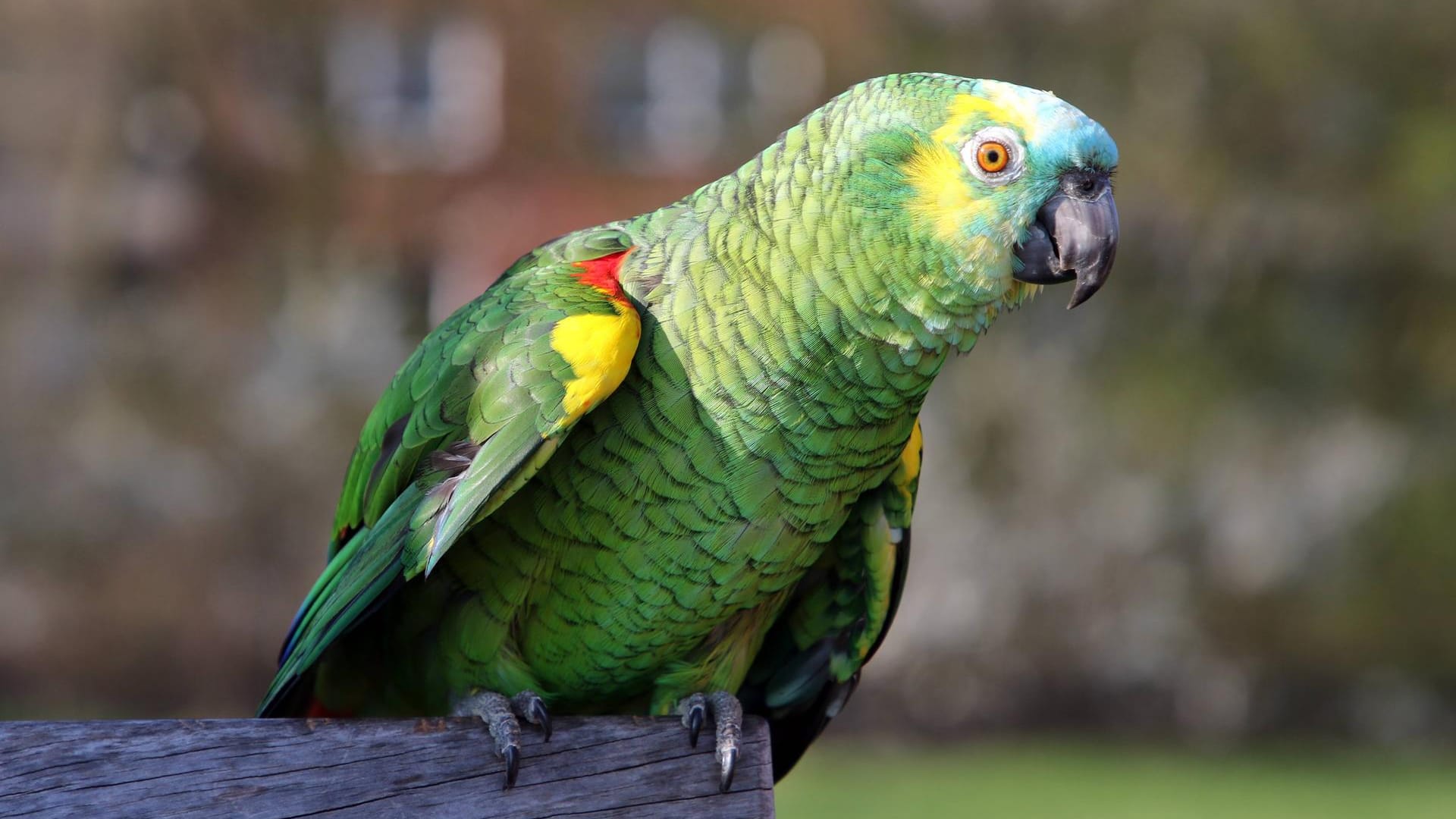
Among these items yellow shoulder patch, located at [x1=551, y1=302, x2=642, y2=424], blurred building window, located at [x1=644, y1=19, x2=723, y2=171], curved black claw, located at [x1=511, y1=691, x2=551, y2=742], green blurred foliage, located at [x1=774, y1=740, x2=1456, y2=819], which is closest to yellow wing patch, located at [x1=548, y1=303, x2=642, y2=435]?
yellow shoulder patch, located at [x1=551, y1=302, x2=642, y2=424]

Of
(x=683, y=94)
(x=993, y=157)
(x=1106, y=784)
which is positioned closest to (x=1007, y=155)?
(x=993, y=157)

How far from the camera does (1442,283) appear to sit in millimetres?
7375

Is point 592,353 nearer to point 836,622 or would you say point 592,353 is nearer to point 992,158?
point 992,158

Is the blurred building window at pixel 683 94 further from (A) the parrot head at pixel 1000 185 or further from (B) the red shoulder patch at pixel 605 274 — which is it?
(A) the parrot head at pixel 1000 185

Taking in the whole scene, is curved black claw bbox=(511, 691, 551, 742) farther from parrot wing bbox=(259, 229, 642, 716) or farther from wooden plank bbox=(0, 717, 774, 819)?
parrot wing bbox=(259, 229, 642, 716)

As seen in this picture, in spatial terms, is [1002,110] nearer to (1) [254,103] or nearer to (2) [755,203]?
(2) [755,203]

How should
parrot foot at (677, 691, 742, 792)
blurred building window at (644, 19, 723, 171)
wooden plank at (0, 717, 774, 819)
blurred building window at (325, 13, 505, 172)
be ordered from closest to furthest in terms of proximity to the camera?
wooden plank at (0, 717, 774, 819)
parrot foot at (677, 691, 742, 792)
blurred building window at (325, 13, 505, 172)
blurred building window at (644, 19, 723, 171)

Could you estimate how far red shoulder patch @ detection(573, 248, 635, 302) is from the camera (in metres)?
1.59

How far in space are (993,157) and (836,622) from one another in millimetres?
736

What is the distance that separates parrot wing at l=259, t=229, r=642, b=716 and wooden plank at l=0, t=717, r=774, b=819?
0.27 metres

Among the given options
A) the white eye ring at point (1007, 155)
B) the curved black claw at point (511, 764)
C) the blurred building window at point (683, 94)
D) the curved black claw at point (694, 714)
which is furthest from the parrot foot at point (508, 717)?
the blurred building window at point (683, 94)

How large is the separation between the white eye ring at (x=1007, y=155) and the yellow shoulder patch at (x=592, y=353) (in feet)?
1.42

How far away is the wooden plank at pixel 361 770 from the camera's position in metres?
1.07

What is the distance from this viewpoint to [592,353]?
4.78 feet
